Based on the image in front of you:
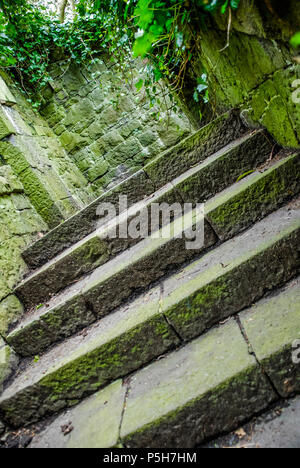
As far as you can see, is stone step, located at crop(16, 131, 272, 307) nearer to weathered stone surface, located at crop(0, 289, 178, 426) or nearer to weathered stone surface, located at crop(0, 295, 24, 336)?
weathered stone surface, located at crop(0, 295, 24, 336)

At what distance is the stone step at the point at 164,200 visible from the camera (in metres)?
1.85

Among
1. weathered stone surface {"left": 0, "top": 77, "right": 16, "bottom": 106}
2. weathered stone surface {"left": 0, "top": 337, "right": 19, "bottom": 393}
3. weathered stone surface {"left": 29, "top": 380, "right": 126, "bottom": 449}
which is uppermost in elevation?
weathered stone surface {"left": 0, "top": 77, "right": 16, "bottom": 106}

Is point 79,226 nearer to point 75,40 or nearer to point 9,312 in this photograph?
point 9,312

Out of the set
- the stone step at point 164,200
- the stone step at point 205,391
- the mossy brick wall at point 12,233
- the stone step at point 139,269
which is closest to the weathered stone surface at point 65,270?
the stone step at point 164,200

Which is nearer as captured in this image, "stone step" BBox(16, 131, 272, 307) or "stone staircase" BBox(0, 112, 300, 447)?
"stone staircase" BBox(0, 112, 300, 447)

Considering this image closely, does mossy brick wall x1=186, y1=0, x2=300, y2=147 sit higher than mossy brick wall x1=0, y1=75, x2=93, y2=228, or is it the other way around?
mossy brick wall x1=0, y1=75, x2=93, y2=228

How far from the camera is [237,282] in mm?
1320

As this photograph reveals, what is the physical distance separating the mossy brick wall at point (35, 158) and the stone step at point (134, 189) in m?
0.67

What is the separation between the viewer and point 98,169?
4461 millimetres

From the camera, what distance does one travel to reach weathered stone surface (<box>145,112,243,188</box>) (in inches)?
81.8

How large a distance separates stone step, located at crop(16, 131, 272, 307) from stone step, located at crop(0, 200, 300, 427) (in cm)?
51

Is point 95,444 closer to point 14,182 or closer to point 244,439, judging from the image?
point 244,439

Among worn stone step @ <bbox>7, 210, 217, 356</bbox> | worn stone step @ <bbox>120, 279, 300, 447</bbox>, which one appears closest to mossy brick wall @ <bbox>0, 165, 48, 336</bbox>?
worn stone step @ <bbox>7, 210, 217, 356</bbox>

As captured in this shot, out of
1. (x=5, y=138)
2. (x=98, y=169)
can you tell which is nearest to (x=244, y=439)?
(x=5, y=138)
